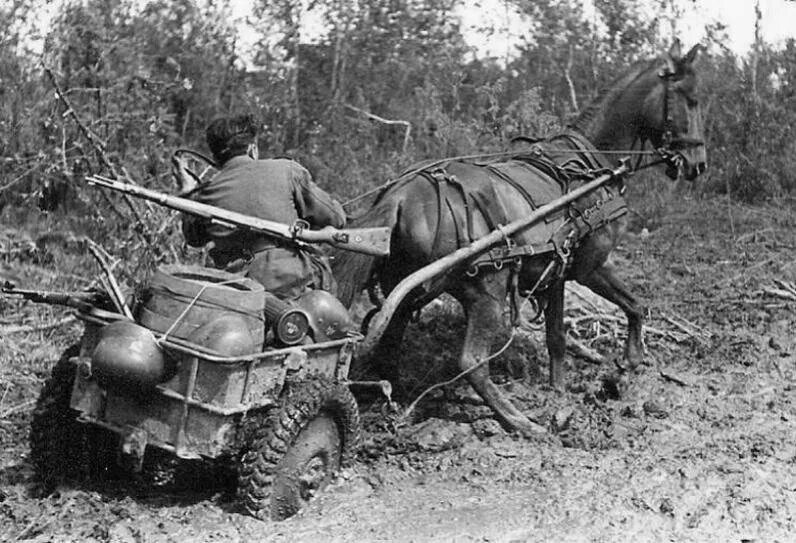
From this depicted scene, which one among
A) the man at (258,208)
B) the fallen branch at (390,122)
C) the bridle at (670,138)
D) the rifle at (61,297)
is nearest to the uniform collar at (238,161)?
the man at (258,208)

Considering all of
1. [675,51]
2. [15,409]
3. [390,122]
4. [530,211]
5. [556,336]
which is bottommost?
[15,409]

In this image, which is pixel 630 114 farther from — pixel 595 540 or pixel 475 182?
pixel 595 540

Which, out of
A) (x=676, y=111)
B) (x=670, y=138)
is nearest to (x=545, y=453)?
(x=670, y=138)

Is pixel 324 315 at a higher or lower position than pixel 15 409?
higher

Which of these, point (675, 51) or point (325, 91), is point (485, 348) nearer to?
point (675, 51)

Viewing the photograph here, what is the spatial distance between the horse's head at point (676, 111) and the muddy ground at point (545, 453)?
1.64 meters

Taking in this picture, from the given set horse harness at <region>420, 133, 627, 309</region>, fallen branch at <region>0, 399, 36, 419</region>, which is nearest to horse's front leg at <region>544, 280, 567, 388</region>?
horse harness at <region>420, 133, 627, 309</region>

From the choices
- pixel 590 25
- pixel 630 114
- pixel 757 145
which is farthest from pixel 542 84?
pixel 630 114

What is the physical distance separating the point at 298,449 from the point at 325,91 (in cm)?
787

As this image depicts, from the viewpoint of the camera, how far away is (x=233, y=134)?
540 centimetres

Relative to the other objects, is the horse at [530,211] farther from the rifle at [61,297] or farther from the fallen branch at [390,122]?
the fallen branch at [390,122]

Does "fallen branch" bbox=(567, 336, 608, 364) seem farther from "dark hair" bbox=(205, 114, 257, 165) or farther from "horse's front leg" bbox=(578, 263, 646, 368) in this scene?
"dark hair" bbox=(205, 114, 257, 165)

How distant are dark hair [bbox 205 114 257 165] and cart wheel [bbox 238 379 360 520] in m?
1.48

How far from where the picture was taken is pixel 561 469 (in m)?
5.53
